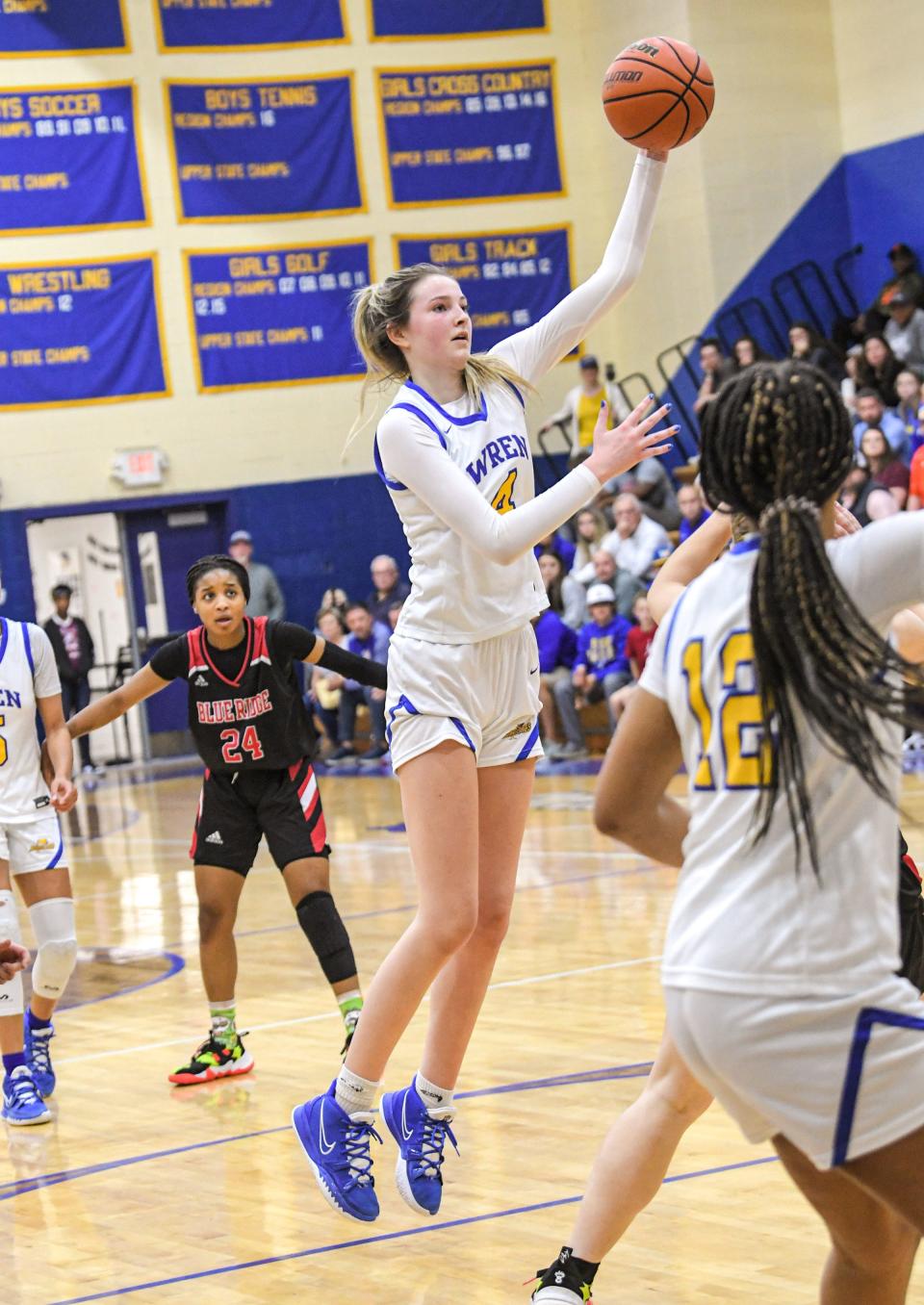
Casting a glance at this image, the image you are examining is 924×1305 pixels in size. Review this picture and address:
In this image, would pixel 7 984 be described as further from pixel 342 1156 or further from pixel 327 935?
pixel 342 1156

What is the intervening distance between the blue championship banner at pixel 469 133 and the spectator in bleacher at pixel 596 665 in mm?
6306

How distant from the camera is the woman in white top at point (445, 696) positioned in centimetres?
360

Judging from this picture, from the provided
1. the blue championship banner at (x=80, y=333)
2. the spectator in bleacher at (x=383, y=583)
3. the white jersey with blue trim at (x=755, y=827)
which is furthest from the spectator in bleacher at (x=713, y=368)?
the white jersey with blue trim at (x=755, y=827)

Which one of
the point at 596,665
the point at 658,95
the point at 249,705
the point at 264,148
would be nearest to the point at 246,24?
the point at 264,148

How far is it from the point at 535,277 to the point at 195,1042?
13.1 meters

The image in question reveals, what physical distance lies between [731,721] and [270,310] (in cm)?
1614

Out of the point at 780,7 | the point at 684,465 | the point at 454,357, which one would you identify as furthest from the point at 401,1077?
the point at 780,7

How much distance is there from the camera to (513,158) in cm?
1805

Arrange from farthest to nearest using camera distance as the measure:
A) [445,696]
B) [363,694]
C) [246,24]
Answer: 1. [246,24]
2. [363,694]
3. [445,696]

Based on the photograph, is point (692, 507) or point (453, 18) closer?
point (692, 507)

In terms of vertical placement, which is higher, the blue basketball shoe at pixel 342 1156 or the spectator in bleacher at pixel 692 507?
the spectator in bleacher at pixel 692 507

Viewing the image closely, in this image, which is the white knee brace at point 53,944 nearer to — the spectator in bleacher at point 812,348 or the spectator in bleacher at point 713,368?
the spectator in bleacher at point 812,348

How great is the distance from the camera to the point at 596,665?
13109 mm

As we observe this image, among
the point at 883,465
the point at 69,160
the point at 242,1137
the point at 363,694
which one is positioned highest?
the point at 69,160
